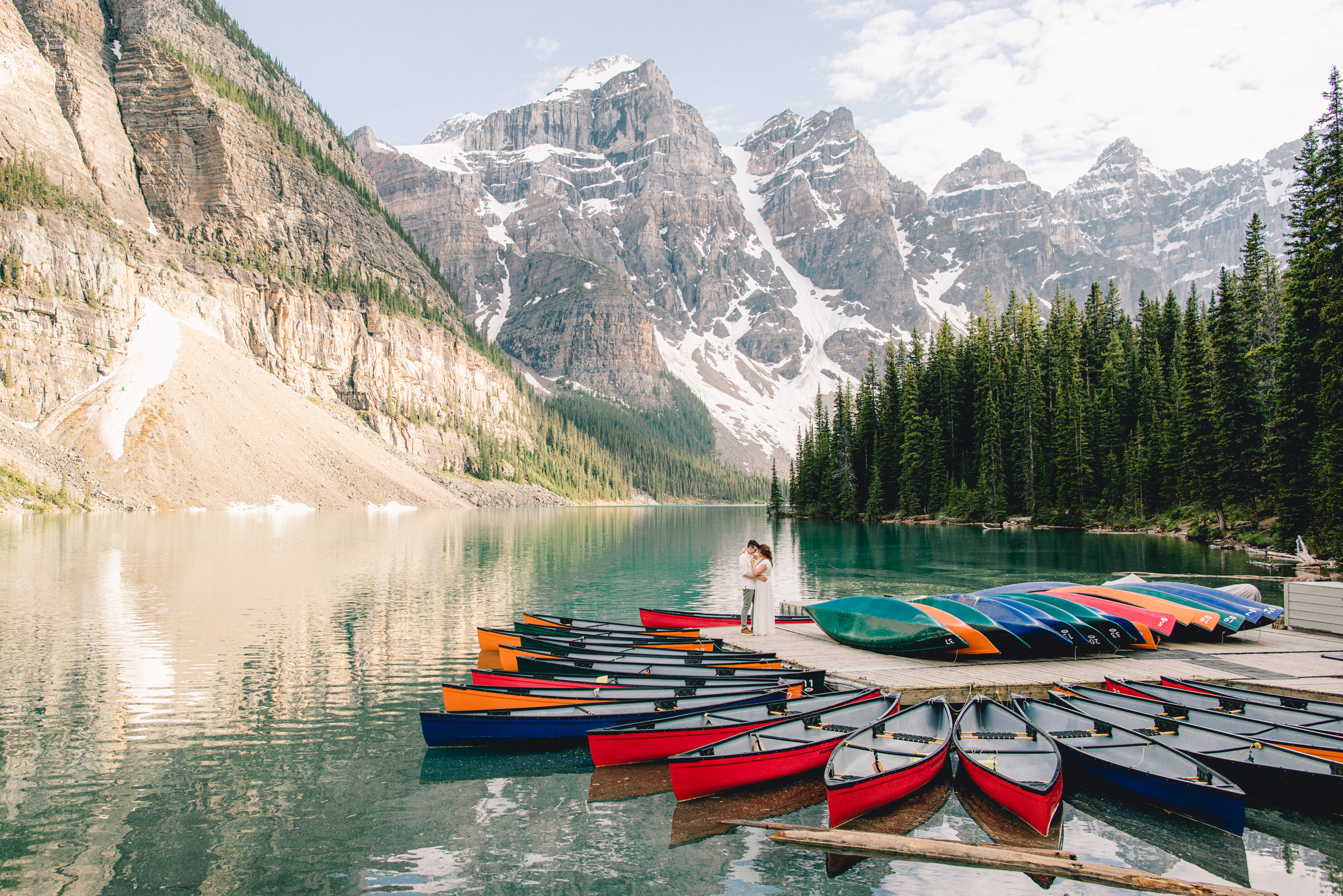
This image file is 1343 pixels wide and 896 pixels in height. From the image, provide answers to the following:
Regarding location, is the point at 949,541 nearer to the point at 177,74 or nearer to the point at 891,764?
the point at 891,764

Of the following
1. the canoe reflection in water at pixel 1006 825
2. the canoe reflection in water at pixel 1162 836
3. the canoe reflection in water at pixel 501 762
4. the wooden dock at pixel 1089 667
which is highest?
the wooden dock at pixel 1089 667

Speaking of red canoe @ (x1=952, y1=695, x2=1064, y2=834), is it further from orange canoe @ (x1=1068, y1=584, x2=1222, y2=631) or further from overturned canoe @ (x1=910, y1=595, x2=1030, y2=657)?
orange canoe @ (x1=1068, y1=584, x2=1222, y2=631)

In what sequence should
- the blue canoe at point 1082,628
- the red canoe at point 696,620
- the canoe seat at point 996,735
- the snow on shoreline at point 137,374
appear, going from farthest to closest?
the snow on shoreline at point 137,374, the red canoe at point 696,620, the blue canoe at point 1082,628, the canoe seat at point 996,735

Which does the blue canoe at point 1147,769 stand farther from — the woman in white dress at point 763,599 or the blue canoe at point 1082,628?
the woman in white dress at point 763,599

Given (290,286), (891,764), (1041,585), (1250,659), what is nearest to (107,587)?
(891,764)

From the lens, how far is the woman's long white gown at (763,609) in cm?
1959

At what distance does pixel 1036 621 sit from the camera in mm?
16531

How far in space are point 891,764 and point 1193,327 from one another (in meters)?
62.4

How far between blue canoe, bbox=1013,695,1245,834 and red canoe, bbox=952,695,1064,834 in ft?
1.37

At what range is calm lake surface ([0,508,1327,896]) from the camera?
346 inches

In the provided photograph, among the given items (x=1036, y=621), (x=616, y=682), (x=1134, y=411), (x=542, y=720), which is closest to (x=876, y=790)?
(x=542, y=720)

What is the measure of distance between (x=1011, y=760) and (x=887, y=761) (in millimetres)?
1903

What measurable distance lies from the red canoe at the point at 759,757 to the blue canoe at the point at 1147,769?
2.88 m

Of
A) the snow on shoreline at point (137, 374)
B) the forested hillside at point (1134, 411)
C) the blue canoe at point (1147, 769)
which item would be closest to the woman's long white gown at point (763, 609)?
the blue canoe at point (1147, 769)
